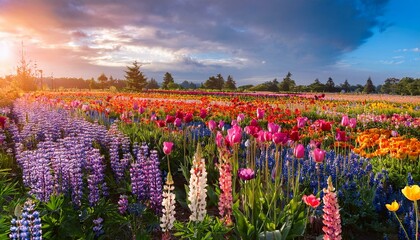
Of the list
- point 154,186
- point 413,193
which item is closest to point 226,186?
point 154,186

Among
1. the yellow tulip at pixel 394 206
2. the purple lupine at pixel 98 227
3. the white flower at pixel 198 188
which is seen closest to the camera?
the yellow tulip at pixel 394 206

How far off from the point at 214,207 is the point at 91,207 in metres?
1.74

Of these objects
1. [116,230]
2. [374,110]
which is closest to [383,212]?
[116,230]

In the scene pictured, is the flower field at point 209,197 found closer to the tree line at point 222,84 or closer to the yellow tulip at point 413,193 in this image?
the yellow tulip at point 413,193

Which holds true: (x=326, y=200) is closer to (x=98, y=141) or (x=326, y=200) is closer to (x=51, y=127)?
(x=98, y=141)

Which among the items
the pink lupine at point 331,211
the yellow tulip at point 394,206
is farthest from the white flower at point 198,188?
the yellow tulip at point 394,206

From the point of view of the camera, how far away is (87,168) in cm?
556

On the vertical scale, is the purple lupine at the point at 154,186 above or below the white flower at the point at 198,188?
below

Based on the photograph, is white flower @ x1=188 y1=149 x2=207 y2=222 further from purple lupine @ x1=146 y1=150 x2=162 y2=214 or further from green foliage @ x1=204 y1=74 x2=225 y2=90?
green foliage @ x1=204 y1=74 x2=225 y2=90

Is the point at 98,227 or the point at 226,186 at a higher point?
the point at 226,186

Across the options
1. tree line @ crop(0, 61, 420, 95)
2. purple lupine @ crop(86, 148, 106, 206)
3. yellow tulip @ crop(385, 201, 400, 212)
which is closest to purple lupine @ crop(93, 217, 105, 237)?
purple lupine @ crop(86, 148, 106, 206)

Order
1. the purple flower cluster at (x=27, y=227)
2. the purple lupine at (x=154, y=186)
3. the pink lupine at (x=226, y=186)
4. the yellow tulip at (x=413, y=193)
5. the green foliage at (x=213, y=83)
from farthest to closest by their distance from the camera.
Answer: the green foliage at (x=213, y=83), the purple lupine at (x=154, y=186), the pink lupine at (x=226, y=186), the yellow tulip at (x=413, y=193), the purple flower cluster at (x=27, y=227)

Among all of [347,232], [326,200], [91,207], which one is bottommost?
[347,232]

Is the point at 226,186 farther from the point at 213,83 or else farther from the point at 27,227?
the point at 213,83
